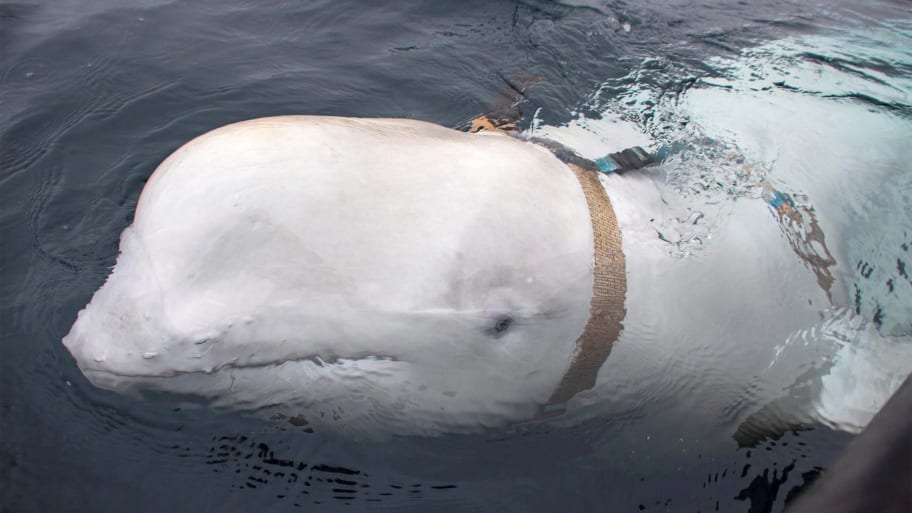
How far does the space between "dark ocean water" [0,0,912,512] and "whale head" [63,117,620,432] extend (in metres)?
0.41

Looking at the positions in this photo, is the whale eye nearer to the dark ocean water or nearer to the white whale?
the white whale

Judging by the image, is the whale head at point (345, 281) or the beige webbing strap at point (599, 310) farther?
the beige webbing strap at point (599, 310)

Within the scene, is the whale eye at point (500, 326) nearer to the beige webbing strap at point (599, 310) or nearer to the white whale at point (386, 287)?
the white whale at point (386, 287)

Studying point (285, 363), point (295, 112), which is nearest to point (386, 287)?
point (285, 363)

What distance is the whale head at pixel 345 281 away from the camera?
2.29 meters

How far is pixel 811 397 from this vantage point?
3.03 m

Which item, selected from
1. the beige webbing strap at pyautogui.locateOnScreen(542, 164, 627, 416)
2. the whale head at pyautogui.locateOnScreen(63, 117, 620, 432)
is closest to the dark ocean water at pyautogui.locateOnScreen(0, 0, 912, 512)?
the beige webbing strap at pyautogui.locateOnScreen(542, 164, 627, 416)

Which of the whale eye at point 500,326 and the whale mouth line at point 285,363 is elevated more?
the whale eye at point 500,326

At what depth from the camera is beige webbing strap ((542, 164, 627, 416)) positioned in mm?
2656

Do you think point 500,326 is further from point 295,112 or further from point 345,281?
point 295,112

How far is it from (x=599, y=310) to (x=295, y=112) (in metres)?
3.45

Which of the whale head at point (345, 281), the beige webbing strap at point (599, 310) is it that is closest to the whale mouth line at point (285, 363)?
the whale head at point (345, 281)

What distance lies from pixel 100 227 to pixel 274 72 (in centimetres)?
216

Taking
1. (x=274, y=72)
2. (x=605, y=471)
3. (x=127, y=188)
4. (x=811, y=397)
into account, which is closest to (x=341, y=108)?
(x=274, y=72)
